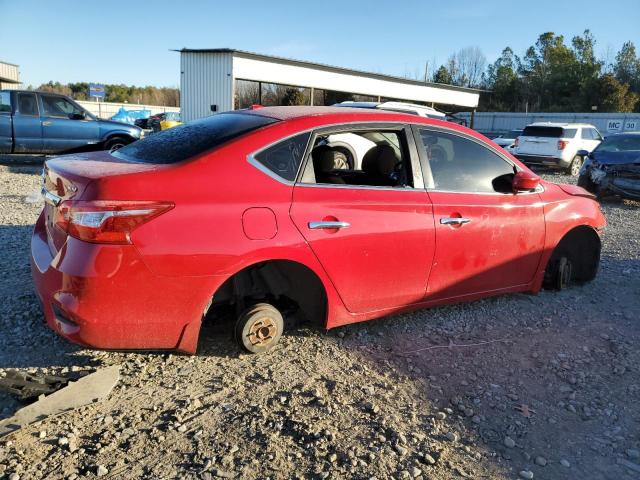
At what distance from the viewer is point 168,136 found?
3611 millimetres

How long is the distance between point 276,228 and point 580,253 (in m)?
3.43

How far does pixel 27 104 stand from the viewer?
39.1 ft

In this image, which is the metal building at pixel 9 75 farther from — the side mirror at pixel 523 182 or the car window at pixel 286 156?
the side mirror at pixel 523 182

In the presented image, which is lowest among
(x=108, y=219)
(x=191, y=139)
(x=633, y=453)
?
(x=633, y=453)

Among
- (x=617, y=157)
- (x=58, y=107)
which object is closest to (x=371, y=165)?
(x=617, y=157)

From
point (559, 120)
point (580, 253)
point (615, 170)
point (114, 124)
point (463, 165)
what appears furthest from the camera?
point (559, 120)

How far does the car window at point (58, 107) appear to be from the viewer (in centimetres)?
1212

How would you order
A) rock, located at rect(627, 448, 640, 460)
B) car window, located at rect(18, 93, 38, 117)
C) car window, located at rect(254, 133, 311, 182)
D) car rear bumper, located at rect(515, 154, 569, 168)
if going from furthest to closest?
car rear bumper, located at rect(515, 154, 569, 168), car window, located at rect(18, 93, 38, 117), car window, located at rect(254, 133, 311, 182), rock, located at rect(627, 448, 640, 460)

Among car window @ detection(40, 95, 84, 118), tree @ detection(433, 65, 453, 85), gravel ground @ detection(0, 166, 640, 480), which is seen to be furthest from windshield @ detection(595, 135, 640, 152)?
tree @ detection(433, 65, 453, 85)

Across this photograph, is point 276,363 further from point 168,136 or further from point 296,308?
point 168,136

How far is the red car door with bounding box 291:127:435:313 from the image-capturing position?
316 centimetres

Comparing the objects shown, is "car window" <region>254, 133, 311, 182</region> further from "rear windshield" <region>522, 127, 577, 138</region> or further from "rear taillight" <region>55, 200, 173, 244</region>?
"rear windshield" <region>522, 127, 577, 138</region>

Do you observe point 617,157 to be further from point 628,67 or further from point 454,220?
point 628,67

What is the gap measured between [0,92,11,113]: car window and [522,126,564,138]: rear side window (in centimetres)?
1516
